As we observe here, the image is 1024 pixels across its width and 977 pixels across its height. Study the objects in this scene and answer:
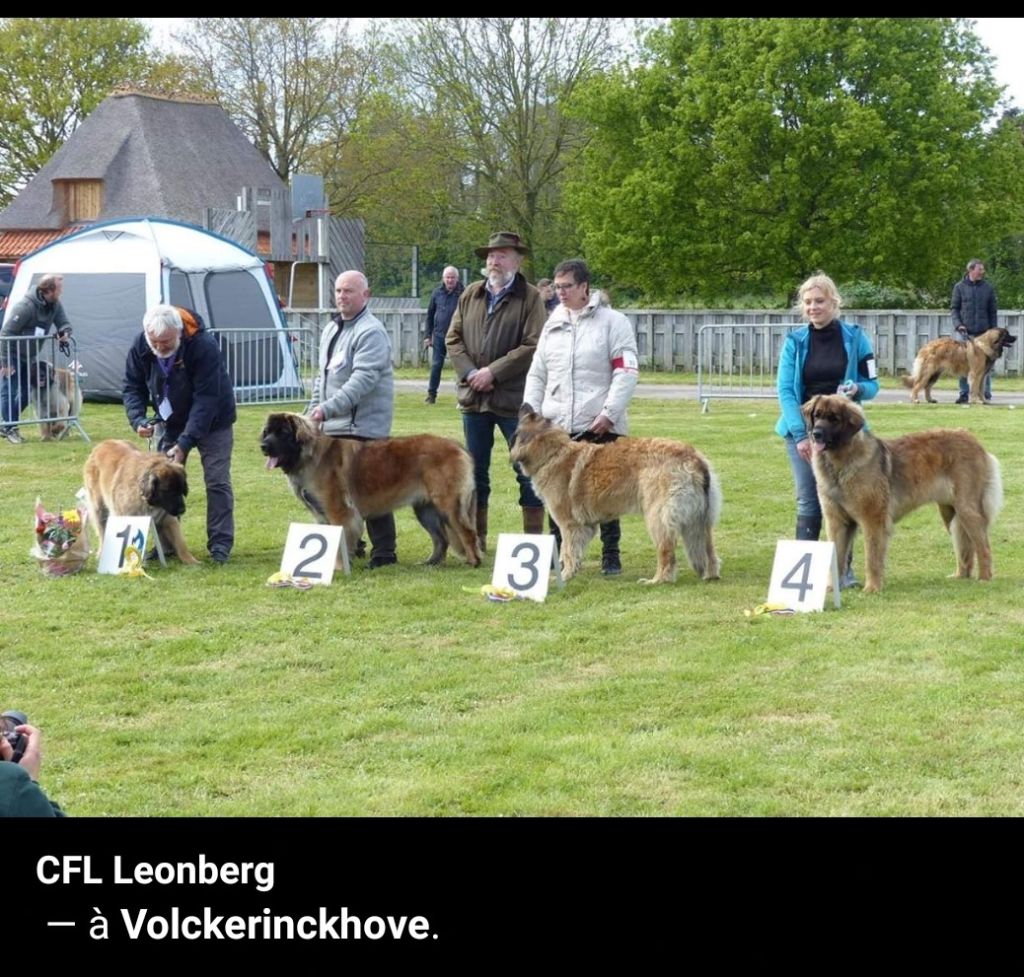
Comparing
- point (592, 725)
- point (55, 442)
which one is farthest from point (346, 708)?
point (55, 442)

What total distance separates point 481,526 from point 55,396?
8.18 meters

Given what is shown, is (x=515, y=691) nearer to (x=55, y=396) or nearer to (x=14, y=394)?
(x=55, y=396)

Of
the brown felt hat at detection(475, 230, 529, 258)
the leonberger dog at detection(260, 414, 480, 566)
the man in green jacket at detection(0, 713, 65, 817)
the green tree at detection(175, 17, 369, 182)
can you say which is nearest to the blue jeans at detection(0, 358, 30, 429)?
the leonberger dog at detection(260, 414, 480, 566)

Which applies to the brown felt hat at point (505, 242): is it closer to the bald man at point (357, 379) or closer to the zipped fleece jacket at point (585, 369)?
the zipped fleece jacket at point (585, 369)

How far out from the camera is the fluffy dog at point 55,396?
1547cm

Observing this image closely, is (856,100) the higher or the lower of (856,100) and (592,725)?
the higher

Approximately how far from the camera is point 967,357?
1945 centimetres

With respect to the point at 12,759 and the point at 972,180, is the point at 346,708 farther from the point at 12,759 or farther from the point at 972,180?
the point at 972,180

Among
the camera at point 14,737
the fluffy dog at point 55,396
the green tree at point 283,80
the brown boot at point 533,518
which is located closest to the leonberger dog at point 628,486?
the brown boot at point 533,518

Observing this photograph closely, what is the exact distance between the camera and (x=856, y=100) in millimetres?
27547

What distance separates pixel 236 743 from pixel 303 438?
132 inches

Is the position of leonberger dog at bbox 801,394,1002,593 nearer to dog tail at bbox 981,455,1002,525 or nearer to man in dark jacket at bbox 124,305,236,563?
dog tail at bbox 981,455,1002,525

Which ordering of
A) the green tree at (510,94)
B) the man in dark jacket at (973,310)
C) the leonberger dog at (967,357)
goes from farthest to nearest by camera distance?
1. the green tree at (510,94)
2. the man in dark jacket at (973,310)
3. the leonberger dog at (967,357)

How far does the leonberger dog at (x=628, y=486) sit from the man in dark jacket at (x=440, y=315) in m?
10.9
